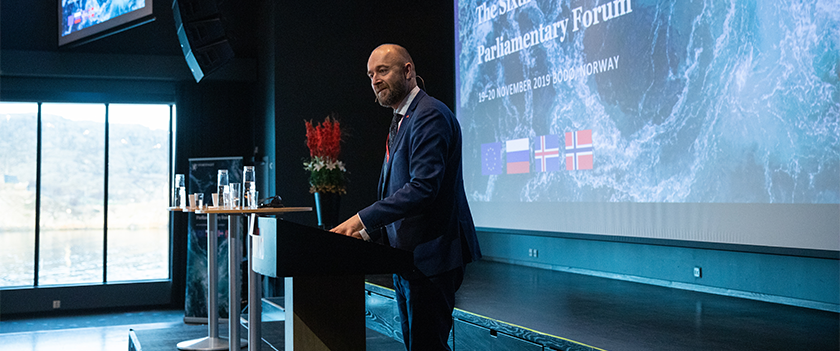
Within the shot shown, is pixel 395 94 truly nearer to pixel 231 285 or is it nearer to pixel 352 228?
pixel 352 228

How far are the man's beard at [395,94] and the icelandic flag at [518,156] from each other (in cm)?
347

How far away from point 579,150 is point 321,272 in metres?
3.55

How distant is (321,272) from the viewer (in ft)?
5.09

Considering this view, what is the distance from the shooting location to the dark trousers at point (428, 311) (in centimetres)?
179

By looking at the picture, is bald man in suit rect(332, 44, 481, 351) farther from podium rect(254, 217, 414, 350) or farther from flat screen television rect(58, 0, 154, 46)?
flat screen television rect(58, 0, 154, 46)

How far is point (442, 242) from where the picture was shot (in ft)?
6.05

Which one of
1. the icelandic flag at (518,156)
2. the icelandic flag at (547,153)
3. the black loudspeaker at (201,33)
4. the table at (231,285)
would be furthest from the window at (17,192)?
the icelandic flag at (547,153)

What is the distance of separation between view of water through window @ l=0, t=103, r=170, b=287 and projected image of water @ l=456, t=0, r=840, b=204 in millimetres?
4072

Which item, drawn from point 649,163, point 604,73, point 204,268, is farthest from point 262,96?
point 649,163

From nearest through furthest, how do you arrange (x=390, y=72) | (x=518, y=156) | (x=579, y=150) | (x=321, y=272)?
(x=321, y=272) → (x=390, y=72) → (x=579, y=150) → (x=518, y=156)

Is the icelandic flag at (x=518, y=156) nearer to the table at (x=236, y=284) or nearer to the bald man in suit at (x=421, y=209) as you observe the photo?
the table at (x=236, y=284)

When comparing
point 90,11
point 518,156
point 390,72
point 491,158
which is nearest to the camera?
point 390,72

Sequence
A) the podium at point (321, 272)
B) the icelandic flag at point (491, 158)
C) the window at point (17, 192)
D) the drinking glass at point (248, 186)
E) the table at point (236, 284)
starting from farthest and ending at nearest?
the window at point (17, 192) < the icelandic flag at point (491, 158) < the drinking glass at point (248, 186) < the table at point (236, 284) < the podium at point (321, 272)

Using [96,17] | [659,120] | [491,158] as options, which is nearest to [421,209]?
[659,120]
